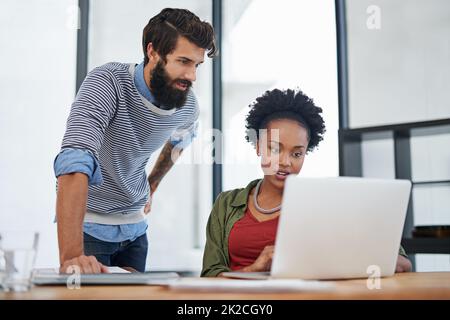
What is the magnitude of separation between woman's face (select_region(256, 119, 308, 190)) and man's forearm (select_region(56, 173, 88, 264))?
20.6 inches

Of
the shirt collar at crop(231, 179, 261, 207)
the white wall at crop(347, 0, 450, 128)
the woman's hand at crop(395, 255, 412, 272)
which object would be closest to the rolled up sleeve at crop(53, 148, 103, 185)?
the shirt collar at crop(231, 179, 261, 207)

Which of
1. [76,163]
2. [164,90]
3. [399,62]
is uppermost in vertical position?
[399,62]

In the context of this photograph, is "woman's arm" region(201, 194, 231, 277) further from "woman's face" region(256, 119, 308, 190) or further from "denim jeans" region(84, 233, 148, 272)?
"denim jeans" region(84, 233, 148, 272)

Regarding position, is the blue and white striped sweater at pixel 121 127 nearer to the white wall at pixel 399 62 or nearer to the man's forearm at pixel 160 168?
the man's forearm at pixel 160 168

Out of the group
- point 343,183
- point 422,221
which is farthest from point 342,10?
point 343,183

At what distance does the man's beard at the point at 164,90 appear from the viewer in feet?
6.05

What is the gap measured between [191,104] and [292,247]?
1225 millimetres

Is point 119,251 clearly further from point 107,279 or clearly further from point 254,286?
point 254,286

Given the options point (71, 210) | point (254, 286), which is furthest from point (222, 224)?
point (254, 286)

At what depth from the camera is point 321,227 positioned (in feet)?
3.20

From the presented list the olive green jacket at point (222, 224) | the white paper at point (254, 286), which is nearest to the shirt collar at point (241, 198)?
the olive green jacket at point (222, 224)

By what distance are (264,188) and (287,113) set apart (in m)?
0.26

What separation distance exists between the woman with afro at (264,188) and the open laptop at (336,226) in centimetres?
34

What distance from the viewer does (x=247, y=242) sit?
62.5 inches
